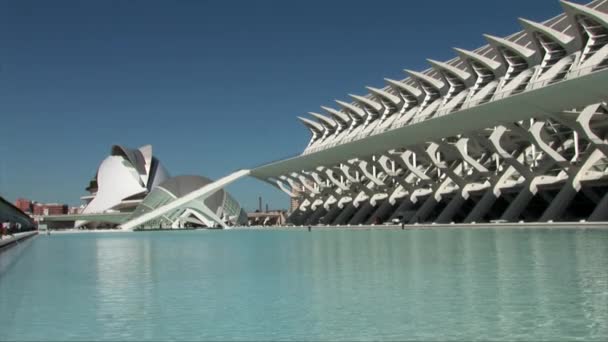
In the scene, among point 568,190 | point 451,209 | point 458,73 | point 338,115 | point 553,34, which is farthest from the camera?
point 338,115

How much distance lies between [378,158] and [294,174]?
1185 cm

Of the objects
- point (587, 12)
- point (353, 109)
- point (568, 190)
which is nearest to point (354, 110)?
point (353, 109)

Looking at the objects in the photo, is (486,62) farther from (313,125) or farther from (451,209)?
(313,125)

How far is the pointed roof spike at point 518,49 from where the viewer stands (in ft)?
114

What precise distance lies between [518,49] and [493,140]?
7813 millimetres

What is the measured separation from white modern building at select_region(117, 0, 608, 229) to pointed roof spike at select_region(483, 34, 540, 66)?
0.07m

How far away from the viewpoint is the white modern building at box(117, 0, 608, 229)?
26.3 m

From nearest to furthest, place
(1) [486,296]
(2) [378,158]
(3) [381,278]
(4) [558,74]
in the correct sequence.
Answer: (1) [486,296], (3) [381,278], (4) [558,74], (2) [378,158]

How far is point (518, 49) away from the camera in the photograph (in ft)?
115

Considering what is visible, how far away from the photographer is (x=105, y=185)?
7081cm

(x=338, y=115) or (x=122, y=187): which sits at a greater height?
(x=338, y=115)

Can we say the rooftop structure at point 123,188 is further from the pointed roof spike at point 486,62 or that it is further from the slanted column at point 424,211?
the pointed roof spike at point 486,62

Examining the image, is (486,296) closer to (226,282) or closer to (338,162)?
(226,282)

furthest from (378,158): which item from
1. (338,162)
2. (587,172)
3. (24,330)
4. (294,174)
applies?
(24,330)
